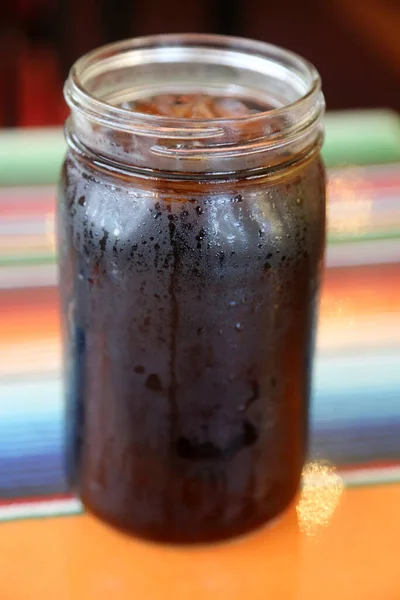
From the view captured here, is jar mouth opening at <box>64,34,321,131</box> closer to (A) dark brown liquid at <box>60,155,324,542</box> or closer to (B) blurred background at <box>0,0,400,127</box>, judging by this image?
(A) dark brown liquid at <box>60,155,324,542</box>

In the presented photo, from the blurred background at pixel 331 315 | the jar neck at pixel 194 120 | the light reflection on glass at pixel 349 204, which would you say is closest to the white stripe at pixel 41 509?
the blurred background at pixel 331 315

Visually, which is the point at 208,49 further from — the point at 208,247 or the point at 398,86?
the point at 398,86

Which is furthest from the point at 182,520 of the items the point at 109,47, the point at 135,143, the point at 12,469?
the point at 109,47

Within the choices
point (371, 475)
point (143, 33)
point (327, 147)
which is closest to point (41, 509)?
point (371, 475)

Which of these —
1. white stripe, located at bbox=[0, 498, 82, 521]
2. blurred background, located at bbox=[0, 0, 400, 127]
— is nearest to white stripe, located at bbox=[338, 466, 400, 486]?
white stripe, located at bbox=[0, 498, 82, 521]

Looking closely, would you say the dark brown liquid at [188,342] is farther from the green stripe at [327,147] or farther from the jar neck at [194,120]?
the green stripe at [327,147]

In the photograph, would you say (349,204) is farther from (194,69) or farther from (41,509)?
(41,509)
